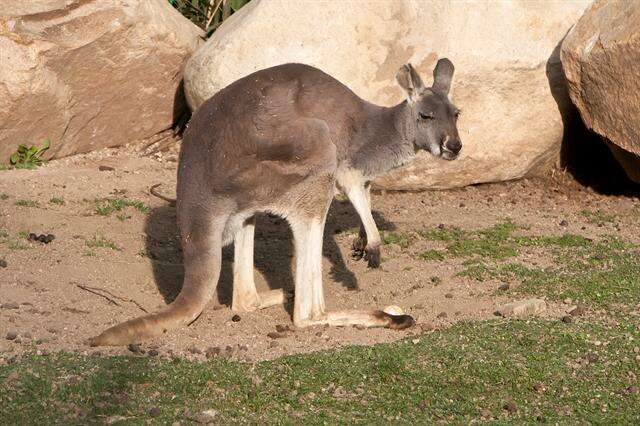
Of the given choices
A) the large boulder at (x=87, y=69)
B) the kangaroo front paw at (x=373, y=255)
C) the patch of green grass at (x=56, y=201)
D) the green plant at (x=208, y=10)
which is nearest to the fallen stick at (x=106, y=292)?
the kangaroo front paw at (x=373, y=255)

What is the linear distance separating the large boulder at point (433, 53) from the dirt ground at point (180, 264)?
634 millimetres

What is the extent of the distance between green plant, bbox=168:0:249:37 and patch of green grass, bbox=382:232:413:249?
3.75 m

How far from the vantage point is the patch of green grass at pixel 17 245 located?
7777mm

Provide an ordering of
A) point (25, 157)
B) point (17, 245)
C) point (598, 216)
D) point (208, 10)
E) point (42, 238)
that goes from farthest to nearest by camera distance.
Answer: point (208, 10) → point (25, 157) → point (598, 216) → point (42, 238) → point (17, 245)

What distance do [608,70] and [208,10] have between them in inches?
187

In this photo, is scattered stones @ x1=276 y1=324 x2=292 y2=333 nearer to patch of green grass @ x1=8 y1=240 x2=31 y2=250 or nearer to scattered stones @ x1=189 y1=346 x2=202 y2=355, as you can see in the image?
scattered stones @ x1=189 y1=346 x2=202 y2=355

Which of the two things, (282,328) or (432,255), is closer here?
(282,328)

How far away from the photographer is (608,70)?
901 centimetres

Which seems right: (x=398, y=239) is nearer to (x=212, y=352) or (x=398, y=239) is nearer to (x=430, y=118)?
→ (x=430, y=118)

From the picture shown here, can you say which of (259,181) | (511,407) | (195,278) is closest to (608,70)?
(259,181)

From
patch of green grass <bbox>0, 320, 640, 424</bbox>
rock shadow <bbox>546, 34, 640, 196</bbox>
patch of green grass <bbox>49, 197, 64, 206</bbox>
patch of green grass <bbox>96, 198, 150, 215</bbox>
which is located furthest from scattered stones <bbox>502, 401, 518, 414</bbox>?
rock shadow <bbox>546, 34, 640, 196</bbox>

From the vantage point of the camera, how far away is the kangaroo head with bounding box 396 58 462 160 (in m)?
7.32

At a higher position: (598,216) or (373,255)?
(373,255)

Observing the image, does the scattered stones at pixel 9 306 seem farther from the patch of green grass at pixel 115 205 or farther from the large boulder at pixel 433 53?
the large boulder at pixel 433 53
